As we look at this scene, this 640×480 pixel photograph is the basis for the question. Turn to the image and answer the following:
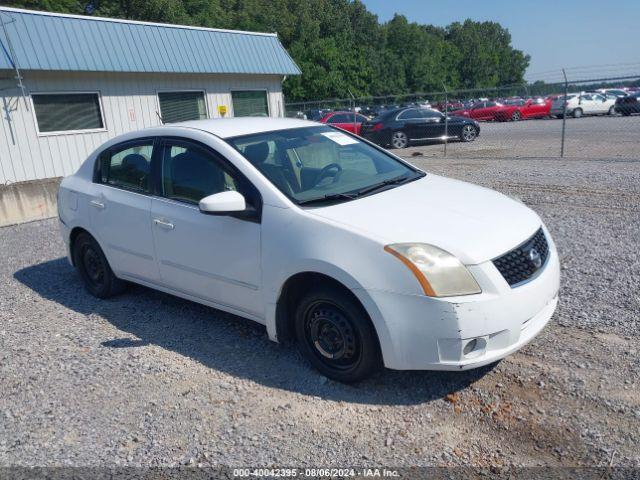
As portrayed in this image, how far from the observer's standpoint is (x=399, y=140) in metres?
19.2

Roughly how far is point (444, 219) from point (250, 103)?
1274 cm

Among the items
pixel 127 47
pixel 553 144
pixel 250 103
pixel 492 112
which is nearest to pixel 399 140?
pixel 553 144

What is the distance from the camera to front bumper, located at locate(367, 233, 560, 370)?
2.96 m

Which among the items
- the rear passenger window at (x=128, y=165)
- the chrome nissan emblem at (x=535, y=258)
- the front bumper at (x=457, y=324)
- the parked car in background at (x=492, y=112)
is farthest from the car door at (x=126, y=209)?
the parked car in background at (x=492, y=112)

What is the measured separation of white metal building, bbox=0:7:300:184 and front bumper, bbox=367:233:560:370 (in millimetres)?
10073

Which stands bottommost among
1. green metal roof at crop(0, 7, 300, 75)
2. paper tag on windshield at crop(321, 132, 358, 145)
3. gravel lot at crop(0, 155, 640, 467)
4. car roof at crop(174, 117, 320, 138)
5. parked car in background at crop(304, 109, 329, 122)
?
gravel lot at crop(0, 155, 640, 467)

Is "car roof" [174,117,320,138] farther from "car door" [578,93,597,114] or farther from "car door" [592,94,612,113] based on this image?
"car door" [592,94,612,113]

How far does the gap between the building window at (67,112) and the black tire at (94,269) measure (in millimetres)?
6882

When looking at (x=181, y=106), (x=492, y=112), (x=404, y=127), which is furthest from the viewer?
(x=492, y=112)

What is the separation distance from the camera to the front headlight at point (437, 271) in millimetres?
2971

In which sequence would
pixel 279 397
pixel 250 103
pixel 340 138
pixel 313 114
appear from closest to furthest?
pixel 279 397 < pixel 340 138 < pixel 250 103 < pixel 313 114

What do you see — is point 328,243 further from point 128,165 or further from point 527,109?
point 527,109

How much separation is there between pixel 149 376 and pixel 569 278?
382 centimetres

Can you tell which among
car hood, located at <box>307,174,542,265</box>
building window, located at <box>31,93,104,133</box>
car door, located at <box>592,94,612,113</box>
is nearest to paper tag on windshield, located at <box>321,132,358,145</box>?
car hood, located at <box>307,174,542,265</box>
